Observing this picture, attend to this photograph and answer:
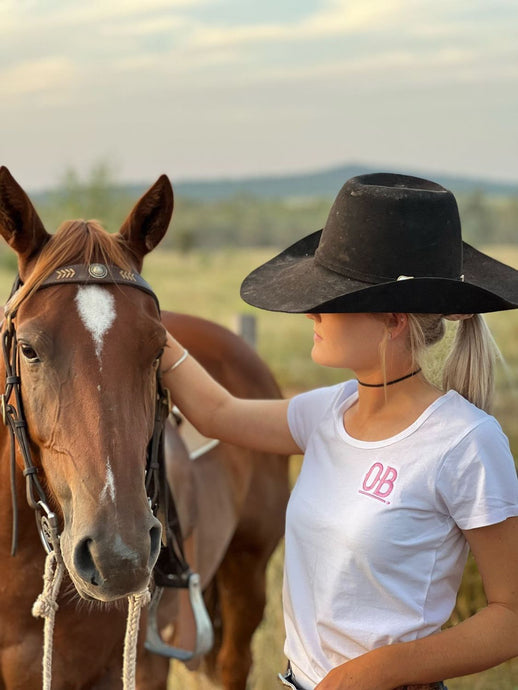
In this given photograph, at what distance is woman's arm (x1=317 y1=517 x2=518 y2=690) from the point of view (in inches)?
66.2

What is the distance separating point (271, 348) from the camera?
19859mm

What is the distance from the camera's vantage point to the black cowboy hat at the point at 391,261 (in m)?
1.80

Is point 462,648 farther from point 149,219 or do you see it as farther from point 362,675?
point 149,219

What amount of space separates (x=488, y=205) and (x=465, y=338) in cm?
7494

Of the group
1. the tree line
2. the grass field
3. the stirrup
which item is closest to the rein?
the stirrup

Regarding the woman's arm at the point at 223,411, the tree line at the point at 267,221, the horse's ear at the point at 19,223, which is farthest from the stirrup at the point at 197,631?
the tree line at the point at 267,221

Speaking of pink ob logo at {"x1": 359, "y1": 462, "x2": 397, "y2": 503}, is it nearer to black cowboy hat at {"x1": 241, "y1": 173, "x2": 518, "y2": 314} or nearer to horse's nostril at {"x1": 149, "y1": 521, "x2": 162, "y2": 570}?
black cowboy hat at {"x1": 241, "y1": 173, "x2": 518, "y2": 314}

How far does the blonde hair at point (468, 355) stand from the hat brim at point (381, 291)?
8 cm

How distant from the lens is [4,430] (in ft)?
7.45

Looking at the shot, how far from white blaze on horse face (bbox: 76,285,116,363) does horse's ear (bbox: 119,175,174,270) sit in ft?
0.97

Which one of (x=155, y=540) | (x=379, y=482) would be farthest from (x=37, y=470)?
(x=379, y=482)

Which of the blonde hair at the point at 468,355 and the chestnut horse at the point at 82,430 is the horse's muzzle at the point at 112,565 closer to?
the chestnut horse at the point at 82,430

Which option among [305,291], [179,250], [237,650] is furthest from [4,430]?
[179,250]

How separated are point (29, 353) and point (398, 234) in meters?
0.89
